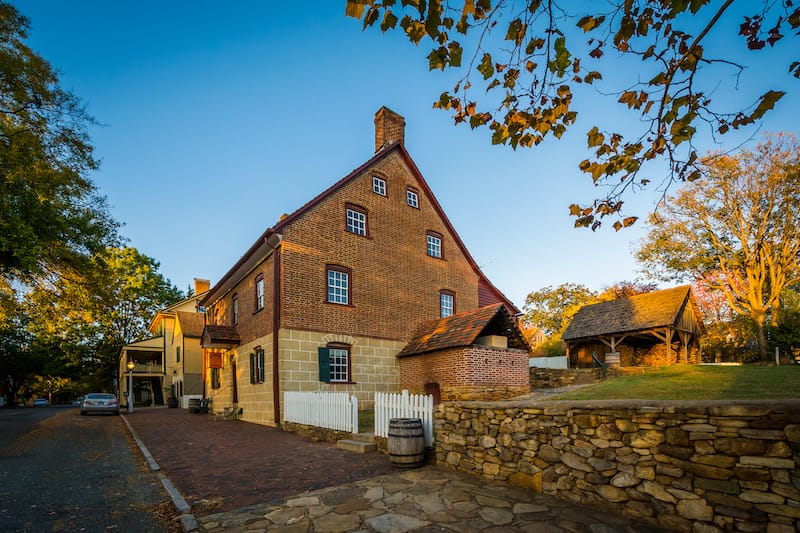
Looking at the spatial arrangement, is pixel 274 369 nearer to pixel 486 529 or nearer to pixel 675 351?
pixel 486 529

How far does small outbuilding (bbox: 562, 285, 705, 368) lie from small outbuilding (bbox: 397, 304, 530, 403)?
8167 millimetres

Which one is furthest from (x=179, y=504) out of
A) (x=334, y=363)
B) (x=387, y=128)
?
(x=387, y=128)

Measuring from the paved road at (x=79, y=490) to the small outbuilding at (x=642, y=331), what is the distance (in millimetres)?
20077

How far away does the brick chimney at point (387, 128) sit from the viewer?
66.0 feet

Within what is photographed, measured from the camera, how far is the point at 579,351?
89.4 ft

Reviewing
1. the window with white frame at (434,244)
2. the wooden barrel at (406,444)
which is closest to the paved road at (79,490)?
the wooden barrel at (406,444)

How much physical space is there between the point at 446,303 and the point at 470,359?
646cm

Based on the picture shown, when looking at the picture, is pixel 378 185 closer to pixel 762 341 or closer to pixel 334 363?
pixel 334 363

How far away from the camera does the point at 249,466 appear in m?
8.27

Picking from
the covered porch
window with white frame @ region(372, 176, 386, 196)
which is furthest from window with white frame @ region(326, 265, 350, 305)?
the covered porch

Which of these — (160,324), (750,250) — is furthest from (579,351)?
(160,324)

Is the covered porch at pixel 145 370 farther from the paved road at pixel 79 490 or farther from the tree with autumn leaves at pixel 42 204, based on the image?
the paved road at pixel 79 490

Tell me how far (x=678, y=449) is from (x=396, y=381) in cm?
1359

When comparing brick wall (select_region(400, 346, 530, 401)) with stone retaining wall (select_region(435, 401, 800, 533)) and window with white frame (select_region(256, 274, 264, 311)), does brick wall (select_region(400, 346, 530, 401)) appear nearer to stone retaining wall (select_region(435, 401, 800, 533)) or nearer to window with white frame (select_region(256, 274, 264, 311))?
window with white frame (select_region(256, 274, 264, 311))
